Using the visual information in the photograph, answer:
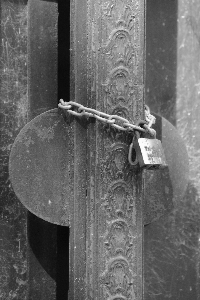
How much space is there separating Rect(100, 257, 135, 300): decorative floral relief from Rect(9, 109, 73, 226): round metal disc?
139mm

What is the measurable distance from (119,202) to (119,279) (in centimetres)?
16

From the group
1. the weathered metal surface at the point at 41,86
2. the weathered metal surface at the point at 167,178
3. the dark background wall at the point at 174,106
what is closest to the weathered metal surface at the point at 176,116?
the dark background wall at the point at 174,106

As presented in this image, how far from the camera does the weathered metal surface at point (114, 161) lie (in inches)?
→ 50.1

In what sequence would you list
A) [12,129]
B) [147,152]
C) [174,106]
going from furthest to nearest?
1. [174,106]
2. [12,129]
3. [147,152]

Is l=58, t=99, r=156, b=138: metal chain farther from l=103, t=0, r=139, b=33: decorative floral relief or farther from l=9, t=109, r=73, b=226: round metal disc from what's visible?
l=103, t=0, r=139, b=33: decorative floral relief

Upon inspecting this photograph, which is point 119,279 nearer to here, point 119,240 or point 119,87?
point 119,240

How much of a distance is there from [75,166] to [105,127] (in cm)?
10

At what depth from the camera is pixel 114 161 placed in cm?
129

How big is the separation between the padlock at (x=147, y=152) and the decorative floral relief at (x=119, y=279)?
8.5 inches

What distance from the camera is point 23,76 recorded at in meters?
1.46

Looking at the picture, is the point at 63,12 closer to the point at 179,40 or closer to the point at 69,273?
the point at 179,40

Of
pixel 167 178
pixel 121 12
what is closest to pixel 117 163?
pixel 167 178

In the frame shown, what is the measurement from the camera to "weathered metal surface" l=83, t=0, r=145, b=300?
1271 mm

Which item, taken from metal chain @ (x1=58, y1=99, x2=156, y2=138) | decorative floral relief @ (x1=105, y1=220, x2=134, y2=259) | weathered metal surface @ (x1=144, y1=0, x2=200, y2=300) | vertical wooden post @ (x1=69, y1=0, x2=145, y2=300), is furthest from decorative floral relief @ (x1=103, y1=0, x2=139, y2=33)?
decorative floral relief @ (x1=105, y1=220, x2=134, y2=259)
